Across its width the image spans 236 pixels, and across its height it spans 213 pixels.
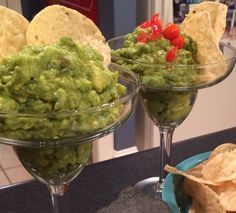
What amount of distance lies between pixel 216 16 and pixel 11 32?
1.54ft

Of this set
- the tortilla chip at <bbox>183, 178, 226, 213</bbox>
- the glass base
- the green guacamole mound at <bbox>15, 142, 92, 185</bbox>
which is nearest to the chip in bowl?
the tortilla chip at <bbox>183, 178, 226, 213</bbox>

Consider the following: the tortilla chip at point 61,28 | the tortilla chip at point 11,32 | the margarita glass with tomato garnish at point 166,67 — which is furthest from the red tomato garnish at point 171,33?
the tortilla chip at point 11,32

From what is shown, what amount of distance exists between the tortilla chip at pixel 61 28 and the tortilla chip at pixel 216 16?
0.26 meters

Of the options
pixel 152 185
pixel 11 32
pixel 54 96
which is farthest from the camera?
pixel 152 185

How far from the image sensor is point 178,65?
77cm

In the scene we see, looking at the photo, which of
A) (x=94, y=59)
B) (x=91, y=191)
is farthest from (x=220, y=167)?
(x=94, y=59)

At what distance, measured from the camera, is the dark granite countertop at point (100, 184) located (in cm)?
89

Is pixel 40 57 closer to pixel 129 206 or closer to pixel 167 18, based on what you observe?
pixel 129 206

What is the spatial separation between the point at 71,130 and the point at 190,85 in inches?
13.5

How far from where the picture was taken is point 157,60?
0.83m

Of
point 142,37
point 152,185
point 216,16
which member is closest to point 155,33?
point 142,37

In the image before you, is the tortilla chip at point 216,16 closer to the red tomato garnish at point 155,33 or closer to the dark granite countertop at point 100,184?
the red tomato garnish at point 155,33

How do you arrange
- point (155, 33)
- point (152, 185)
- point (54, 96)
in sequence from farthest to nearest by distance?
point (152, 185), point (155, 33), point (54, 96)

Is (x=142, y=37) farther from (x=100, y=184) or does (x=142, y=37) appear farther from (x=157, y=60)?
(x=100, y=184)
